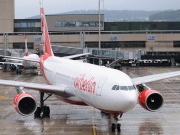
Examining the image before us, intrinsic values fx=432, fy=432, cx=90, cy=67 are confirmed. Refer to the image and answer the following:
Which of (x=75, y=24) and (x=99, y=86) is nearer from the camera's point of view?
(x=99, y=86)

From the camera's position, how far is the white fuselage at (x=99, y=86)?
72.8ft

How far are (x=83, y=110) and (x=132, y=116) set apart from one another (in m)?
4.35

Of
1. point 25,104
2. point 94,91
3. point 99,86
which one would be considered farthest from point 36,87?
point 99,86

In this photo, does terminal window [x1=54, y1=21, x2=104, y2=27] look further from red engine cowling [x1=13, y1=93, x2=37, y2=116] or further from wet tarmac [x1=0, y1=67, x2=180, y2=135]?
red engine cowling [x1=13, y1=93, x2=37, y2=116]

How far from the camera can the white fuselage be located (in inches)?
874

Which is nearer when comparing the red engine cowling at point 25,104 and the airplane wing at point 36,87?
the red engine cowling at point 25,104

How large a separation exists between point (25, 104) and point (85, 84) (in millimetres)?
3837

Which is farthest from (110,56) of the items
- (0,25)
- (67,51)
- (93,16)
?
(0,25)

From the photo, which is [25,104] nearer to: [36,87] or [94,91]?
[36,87]

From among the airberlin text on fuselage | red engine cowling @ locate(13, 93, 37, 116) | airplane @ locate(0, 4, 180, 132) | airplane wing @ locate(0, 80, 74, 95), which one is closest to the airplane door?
airplane @ locate(0, 4, 180, 132)

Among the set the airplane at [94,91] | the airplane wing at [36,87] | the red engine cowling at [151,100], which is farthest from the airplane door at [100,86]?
the airplane wing at [36,87]

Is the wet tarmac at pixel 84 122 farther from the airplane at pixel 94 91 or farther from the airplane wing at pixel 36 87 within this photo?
the airplane wing at pixel 36 87

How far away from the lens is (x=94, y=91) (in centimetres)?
2389

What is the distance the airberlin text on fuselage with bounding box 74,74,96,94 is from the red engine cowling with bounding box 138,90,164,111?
3542 mm
